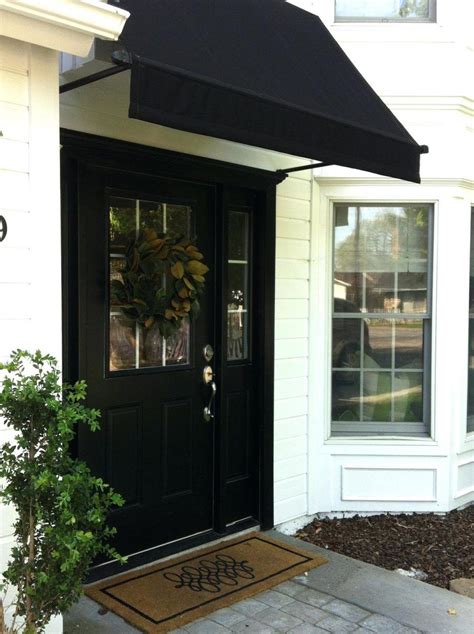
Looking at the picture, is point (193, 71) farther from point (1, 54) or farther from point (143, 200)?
point (143, 200)

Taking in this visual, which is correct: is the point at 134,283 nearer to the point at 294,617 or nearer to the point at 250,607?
the point at 250,607

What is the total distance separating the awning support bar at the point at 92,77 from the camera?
262 cm

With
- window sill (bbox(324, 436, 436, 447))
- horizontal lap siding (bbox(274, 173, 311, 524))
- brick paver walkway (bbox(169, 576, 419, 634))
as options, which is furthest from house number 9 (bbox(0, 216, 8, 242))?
window sill (bbox(324, 436, 436, 447))

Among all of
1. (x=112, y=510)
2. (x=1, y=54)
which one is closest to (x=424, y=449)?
(x=112, y=510)

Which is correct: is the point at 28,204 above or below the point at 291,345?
above

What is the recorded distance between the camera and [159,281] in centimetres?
380

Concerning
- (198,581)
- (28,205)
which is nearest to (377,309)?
(198,581)

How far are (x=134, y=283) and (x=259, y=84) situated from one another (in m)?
1.27

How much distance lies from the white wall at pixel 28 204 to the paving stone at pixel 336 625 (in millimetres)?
1281

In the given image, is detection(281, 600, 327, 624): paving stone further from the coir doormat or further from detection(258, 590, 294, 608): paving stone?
the coir doormat

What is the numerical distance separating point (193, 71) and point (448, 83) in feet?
8.93

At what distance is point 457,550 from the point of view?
420cm

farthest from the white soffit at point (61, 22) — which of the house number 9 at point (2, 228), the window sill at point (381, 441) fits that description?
the window sill at point (381, 441)

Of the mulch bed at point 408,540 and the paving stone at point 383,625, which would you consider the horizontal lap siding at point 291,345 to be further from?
the paving stone at point 383,625
